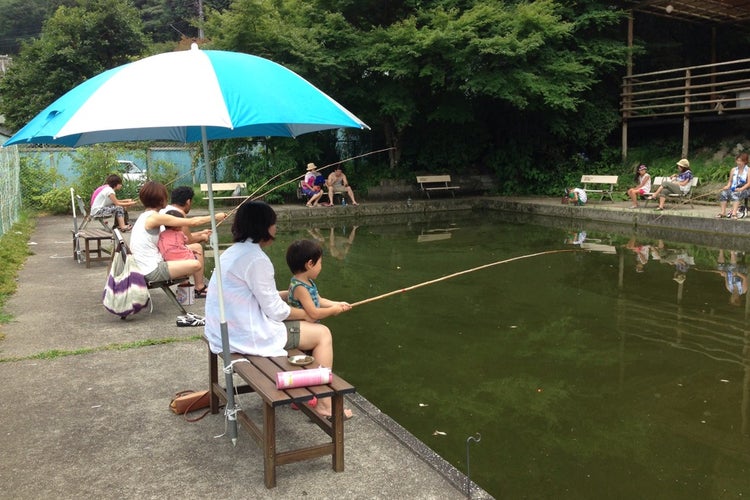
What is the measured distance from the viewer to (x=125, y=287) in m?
5.40

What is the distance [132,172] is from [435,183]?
8.58 meters

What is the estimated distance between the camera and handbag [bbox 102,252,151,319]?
5406 millimetres

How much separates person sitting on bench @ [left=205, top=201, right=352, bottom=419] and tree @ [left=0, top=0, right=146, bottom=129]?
27.0 metres

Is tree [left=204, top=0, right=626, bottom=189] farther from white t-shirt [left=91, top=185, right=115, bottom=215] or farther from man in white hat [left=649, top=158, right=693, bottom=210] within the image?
white t-shirt [left=91, top=185, right=115, bottom=215]

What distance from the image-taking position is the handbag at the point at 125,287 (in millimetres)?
5406

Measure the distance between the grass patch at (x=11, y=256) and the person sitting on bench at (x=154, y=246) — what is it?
48.1 inches

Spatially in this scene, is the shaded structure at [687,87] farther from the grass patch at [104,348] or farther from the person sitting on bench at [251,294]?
the person sitting on bench at [251,294]

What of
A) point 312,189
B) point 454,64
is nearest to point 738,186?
point 454,64

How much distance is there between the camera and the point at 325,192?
53.0 ft

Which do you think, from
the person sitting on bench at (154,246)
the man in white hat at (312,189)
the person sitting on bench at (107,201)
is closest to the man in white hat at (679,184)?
the man in white hat at (312,189)

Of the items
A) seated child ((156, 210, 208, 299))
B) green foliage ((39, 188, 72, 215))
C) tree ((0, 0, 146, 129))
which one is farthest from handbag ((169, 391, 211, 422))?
tree ((0, 0, 146, 129))

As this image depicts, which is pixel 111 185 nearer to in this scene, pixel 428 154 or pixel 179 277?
pixel 179 277

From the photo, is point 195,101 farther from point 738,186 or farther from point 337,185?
point 337,185

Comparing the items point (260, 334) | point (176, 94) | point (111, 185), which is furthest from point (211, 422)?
point (111, 185)
